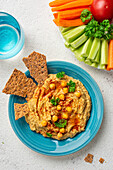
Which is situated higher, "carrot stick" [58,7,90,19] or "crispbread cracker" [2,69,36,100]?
"carrot stick" [58,7,90,19]

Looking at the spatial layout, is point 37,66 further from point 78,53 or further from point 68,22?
point 68,22

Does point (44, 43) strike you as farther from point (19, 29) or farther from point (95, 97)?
point (95, 97)

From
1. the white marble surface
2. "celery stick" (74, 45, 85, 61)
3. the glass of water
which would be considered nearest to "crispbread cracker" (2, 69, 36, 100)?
the white marble surface

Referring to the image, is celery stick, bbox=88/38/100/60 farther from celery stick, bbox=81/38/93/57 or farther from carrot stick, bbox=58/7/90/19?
carrot stick, bbox=58/7/90/19

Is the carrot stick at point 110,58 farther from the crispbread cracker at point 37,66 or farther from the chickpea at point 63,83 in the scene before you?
the crispbread cracker at point 37,66

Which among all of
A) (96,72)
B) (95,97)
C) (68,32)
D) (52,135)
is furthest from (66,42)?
(52,135)

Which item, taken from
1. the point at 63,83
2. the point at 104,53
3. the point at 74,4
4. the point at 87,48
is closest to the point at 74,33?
the point at 87,48

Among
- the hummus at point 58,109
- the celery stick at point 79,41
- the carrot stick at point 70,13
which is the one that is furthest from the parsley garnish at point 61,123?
A: the carrot stick at point 70,13
